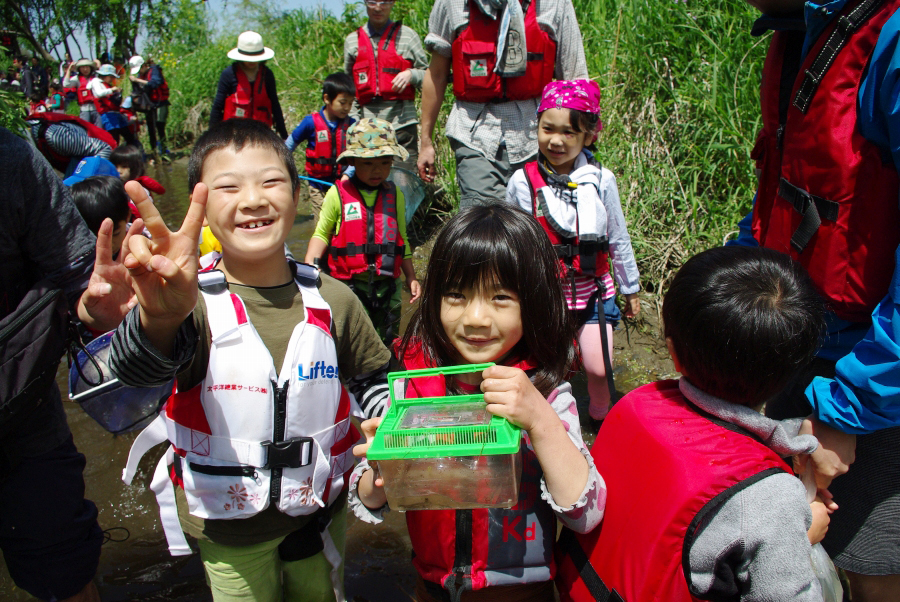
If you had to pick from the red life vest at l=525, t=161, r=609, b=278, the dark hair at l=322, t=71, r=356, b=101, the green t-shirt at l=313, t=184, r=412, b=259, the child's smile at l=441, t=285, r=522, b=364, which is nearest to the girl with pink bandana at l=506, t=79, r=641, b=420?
→ the red life vest at l=525, t=161, r=609, b=278

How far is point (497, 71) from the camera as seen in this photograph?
3580 millimetres

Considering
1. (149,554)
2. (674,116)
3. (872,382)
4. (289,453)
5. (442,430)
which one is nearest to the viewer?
(442,430)

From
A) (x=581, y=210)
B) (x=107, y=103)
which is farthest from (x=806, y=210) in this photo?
(x=107, y=103)

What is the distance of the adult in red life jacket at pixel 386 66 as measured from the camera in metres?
5.99

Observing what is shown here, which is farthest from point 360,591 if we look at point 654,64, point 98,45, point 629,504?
point 98,45

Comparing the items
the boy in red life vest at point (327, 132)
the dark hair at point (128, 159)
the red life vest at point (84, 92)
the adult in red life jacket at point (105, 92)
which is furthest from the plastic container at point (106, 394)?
the red life vest at point (84, 92)

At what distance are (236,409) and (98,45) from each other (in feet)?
108

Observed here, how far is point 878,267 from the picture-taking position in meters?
→ 1.56

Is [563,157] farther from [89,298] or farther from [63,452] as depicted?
[63,452]

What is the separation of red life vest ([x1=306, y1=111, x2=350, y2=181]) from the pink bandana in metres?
3.09

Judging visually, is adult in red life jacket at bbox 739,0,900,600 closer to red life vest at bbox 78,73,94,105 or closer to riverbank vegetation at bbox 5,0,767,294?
riverbank vegetation at bbox 5,0,767,294

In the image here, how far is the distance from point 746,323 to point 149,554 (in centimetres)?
267

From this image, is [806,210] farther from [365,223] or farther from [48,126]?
[48,126]

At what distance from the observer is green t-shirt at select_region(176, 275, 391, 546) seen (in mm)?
1629
